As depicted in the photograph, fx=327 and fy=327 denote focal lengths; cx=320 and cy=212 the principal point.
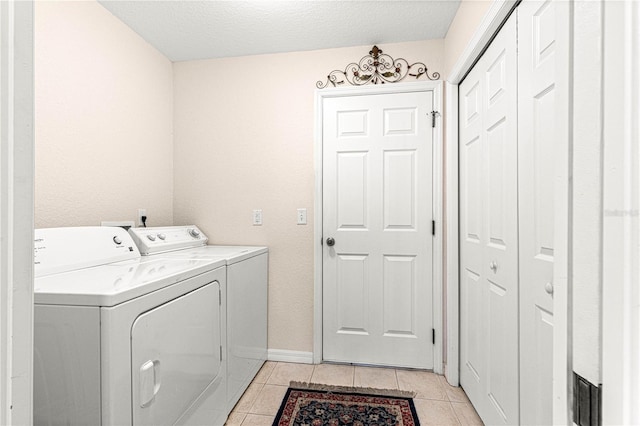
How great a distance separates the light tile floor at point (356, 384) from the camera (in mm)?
1787

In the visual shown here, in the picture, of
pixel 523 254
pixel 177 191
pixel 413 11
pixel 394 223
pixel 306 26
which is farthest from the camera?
pixel 177 191

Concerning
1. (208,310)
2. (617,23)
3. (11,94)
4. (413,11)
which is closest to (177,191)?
(208,310)

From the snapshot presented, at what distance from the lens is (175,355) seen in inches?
50.8

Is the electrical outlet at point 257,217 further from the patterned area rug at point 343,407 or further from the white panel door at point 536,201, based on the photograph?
the white panel door at point 536,201

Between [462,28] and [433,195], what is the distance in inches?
40.2

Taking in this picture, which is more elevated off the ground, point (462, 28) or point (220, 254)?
point (462, 28)

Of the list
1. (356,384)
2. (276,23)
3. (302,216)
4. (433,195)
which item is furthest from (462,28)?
(356,384)

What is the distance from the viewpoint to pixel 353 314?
2404 mm

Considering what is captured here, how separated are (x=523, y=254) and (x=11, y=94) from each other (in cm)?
147

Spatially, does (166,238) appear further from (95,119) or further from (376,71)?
(376,71)

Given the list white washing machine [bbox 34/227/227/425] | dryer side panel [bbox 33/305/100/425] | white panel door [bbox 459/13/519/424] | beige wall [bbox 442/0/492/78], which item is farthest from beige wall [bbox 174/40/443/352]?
dryer side panel [bbox 33/305/100/425]

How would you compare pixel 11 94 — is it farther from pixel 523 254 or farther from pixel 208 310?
pixel 523 254

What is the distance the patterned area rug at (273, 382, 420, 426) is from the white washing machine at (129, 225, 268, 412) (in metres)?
0.32

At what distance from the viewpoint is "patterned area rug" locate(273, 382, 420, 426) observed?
5.74ft
